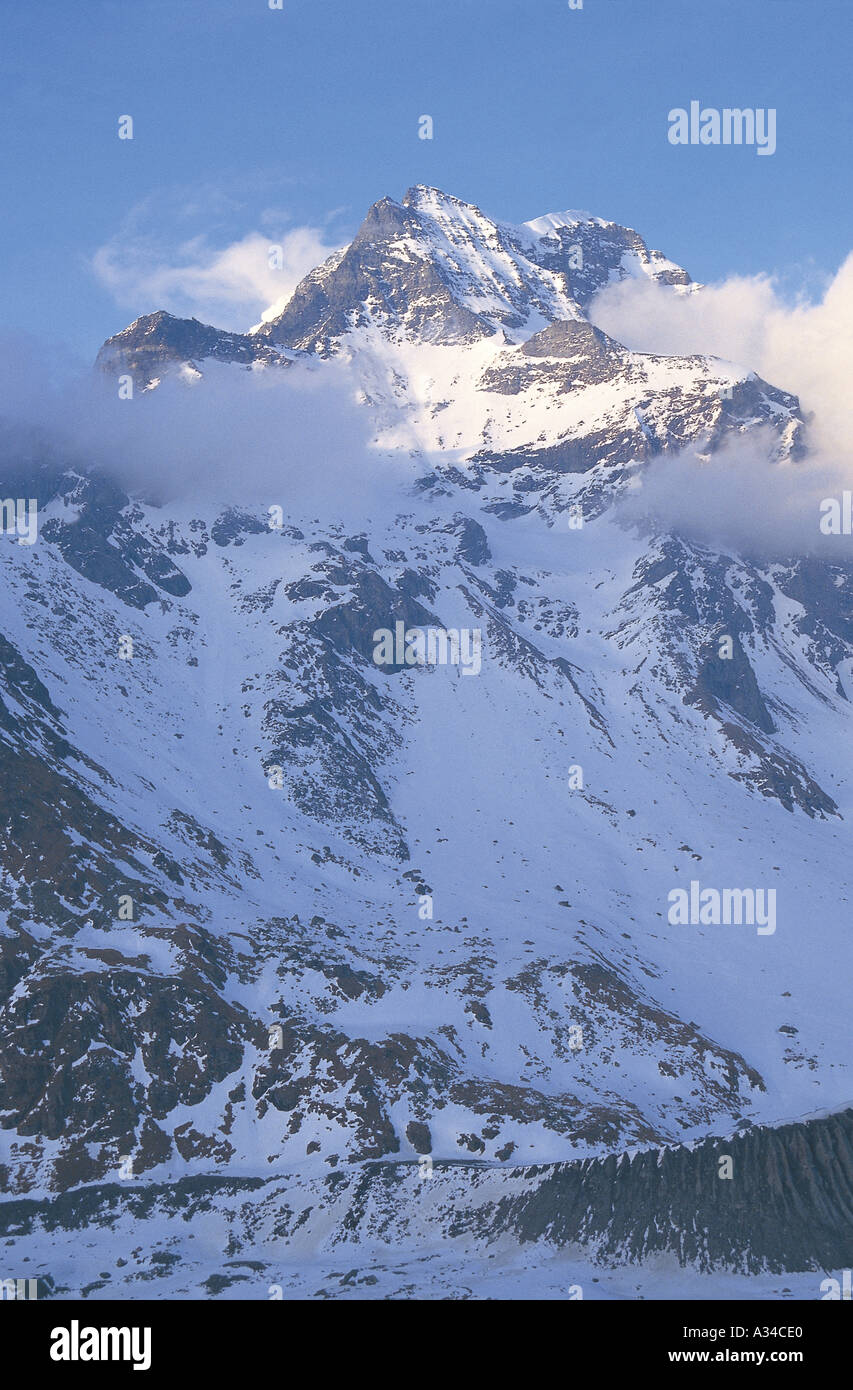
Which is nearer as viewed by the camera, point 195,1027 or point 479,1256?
point 479,1256

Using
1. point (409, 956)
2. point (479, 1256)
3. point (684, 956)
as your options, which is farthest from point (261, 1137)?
point (684, 956)

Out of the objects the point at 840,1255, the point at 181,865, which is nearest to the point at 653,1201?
the point at 840,1255

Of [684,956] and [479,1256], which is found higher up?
[684,956]

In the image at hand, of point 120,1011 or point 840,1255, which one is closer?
point 840,1255

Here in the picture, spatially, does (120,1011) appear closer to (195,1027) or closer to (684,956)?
(195,1027)
